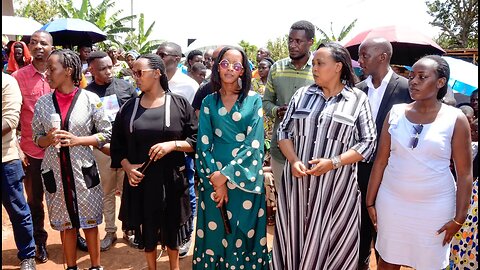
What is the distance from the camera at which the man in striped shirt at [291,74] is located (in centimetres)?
390

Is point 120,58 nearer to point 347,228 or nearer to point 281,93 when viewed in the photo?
point 281,93

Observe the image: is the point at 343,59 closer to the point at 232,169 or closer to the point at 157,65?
the point at 232,169

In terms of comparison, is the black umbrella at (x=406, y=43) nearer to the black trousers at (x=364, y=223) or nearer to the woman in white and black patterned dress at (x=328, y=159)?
the black trousers at (x=364, y=223)

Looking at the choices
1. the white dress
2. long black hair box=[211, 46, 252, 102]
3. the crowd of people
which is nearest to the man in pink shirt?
the crowd of people

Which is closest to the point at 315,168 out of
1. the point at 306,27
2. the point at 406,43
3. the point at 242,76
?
the point at 242,76

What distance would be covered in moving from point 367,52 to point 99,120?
223 cm

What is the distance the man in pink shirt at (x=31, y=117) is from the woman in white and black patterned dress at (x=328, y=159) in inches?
100

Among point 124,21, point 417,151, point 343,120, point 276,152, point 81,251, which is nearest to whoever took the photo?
point 417,151

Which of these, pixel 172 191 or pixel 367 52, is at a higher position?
pixel 367 52

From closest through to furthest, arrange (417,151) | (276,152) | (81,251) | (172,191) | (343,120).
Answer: (417,151), (343,120), (172,191), (276,152), (81,251)

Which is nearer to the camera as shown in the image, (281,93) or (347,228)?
(347,228)

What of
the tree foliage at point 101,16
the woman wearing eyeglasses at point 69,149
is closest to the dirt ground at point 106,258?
the woman wearing eyeglasses at point 69,149

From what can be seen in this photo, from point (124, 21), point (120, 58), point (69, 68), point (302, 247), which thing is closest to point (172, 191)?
point (302, 247)

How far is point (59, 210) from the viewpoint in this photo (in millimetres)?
3477
